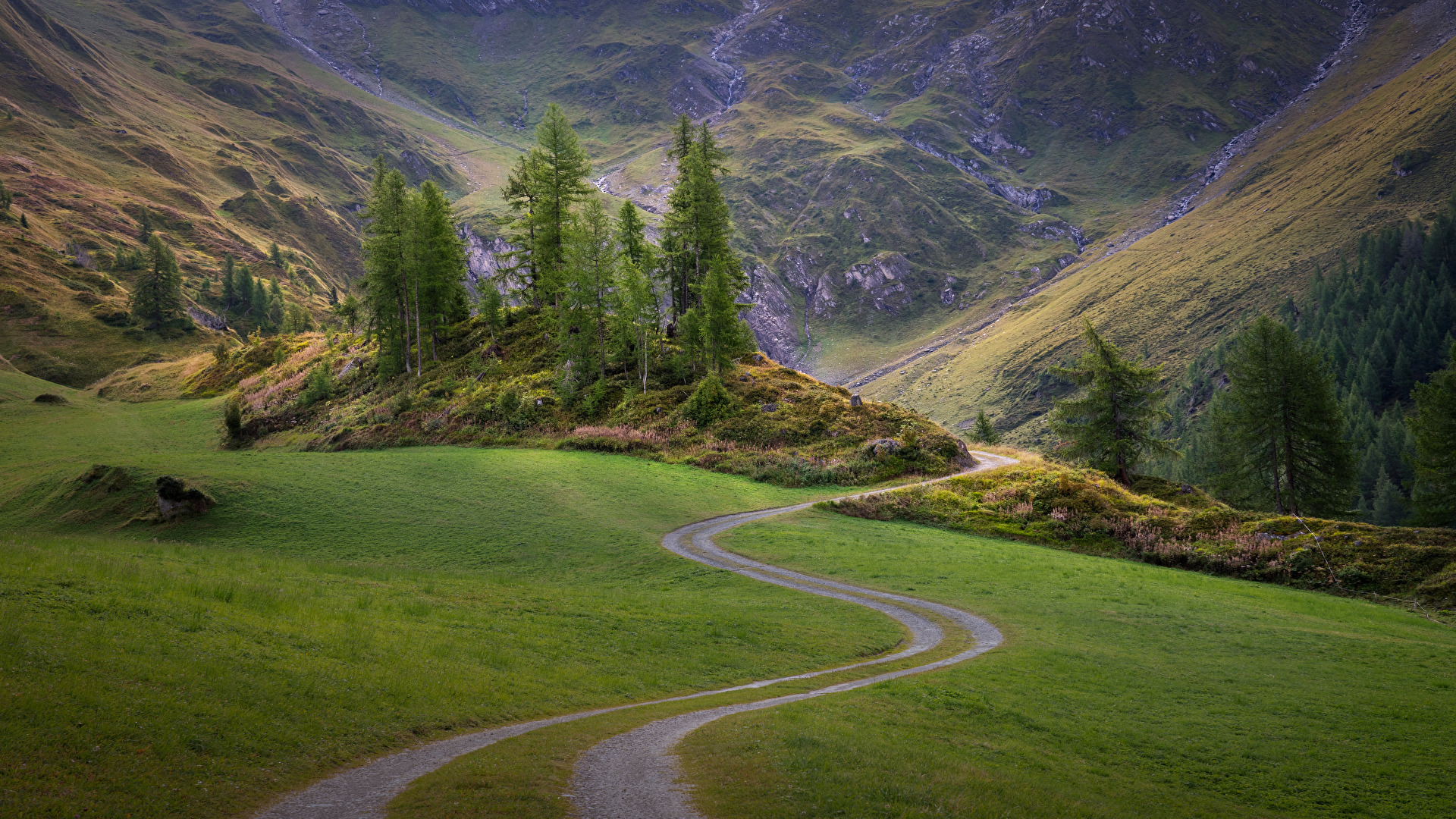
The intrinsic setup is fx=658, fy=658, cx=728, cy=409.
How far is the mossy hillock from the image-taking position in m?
48.0

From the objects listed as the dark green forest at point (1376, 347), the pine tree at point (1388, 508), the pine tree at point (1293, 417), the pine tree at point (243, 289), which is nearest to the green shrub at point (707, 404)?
the pine tree at point (1293, 417)

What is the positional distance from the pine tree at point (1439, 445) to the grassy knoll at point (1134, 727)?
30.6m

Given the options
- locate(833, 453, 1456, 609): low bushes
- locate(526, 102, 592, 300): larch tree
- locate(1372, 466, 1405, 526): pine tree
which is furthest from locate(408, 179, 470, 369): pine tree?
locate(1372, 466, 1405, 526): pine tree

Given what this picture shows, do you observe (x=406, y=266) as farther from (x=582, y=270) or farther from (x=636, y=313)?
(x=636, y=313)

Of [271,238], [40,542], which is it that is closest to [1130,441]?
[40,542]

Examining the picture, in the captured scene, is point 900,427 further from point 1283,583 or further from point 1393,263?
point 1393,263

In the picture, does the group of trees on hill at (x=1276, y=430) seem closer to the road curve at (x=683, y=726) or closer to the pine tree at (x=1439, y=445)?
the pine tree at (x=1439, y=445)

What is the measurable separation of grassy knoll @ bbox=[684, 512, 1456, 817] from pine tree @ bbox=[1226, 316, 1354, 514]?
2818cm

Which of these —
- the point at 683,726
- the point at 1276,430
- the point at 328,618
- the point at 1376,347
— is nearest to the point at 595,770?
the point at 683,726

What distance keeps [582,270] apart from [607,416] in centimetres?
1199

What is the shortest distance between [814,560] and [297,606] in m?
20.4

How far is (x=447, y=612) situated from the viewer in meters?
17.4

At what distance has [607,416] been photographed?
54.2m

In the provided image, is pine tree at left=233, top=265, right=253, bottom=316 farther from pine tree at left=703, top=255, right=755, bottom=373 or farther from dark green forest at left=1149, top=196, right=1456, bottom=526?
dark green forest at left=1149, top=196, right=1456, bottom=526
